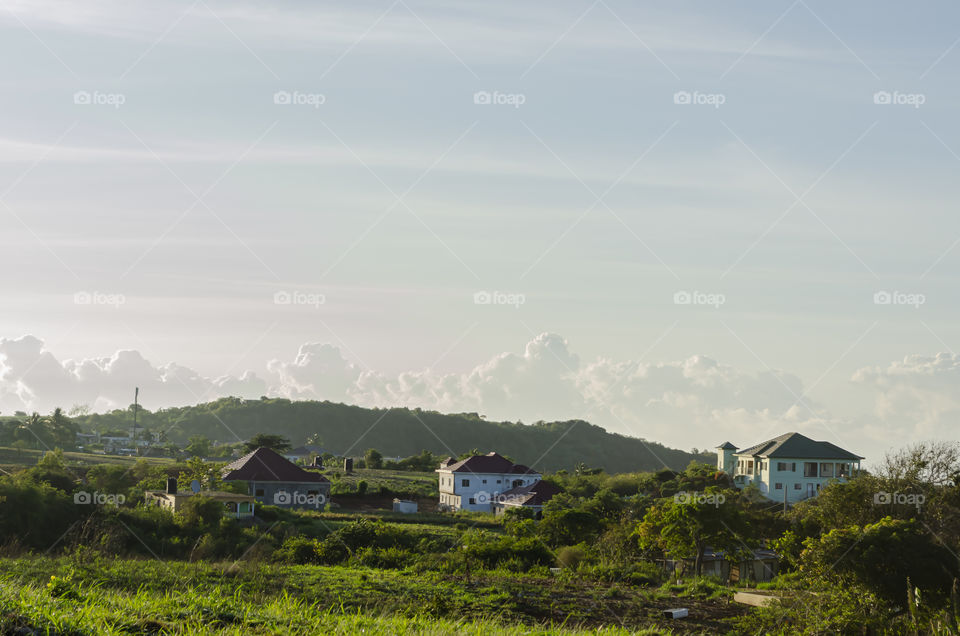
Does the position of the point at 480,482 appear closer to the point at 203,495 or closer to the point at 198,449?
the point at 203,495

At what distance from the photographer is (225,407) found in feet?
646

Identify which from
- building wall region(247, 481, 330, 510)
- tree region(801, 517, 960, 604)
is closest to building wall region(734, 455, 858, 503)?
building wall region(247, 481, 330, 510)

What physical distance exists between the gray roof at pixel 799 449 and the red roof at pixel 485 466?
773 inches

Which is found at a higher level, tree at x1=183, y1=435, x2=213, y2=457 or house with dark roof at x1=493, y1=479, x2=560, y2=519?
tree at x1=183, y1=435, x2=213, y2=457

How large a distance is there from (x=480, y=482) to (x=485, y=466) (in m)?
1.64

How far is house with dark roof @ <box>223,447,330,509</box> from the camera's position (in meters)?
58.0

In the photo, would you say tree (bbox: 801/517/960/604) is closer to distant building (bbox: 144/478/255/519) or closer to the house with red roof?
distant building (bbox: 144/478/255/519)

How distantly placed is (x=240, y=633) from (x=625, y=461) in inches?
6341

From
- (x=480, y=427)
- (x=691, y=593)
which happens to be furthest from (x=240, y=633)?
(x=480, y=427)

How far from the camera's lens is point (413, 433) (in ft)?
623

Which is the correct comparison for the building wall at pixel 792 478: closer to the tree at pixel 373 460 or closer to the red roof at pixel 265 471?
the red roof at pixel 265 471

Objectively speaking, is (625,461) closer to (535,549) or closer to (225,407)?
(225,407)

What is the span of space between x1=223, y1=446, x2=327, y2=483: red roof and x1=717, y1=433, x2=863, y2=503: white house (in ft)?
114

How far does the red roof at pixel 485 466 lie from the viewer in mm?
71188
